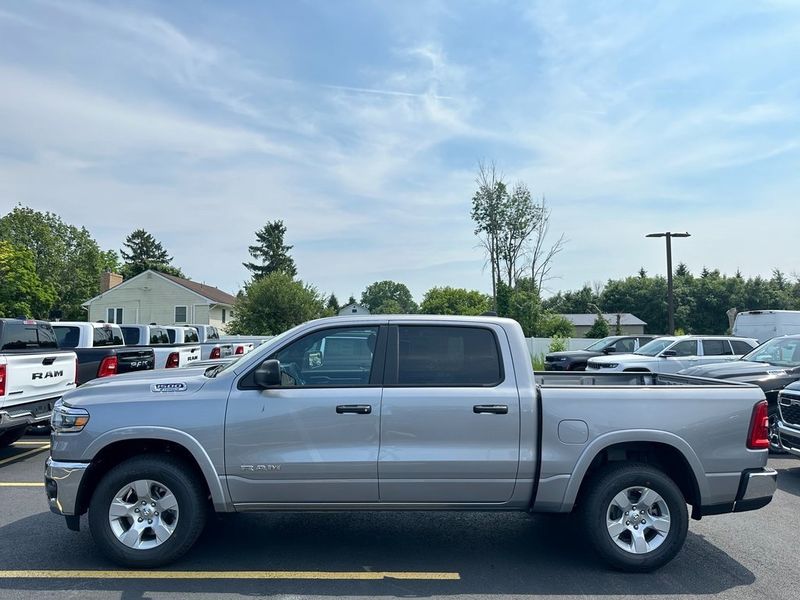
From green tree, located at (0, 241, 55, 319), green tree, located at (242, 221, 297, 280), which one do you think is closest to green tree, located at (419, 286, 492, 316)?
green tree, located at (242, 221, 297, 280)

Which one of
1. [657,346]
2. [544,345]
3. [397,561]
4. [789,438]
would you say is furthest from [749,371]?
[544,345]

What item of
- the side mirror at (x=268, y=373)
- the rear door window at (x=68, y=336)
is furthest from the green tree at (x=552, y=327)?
the side mirror at (x=268, y=373)

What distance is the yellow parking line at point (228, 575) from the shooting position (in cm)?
450

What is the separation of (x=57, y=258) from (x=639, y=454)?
6659 cm

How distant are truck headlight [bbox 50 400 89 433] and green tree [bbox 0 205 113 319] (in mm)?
59443

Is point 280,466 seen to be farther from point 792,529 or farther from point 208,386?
point 792,529

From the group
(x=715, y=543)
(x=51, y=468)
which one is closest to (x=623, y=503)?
(x=715, y=543)

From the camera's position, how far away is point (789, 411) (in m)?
7.95

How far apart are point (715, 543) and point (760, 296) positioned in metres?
83.0

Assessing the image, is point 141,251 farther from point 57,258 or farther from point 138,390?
point 138,390

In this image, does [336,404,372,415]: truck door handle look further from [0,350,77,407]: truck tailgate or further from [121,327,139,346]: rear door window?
[121,327,139,346]: rear door window

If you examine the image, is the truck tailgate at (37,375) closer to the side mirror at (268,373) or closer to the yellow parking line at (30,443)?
the yellow parking line at (30,443)

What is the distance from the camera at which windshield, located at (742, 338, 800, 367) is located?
10.4 meters

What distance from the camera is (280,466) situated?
4.57 metres
